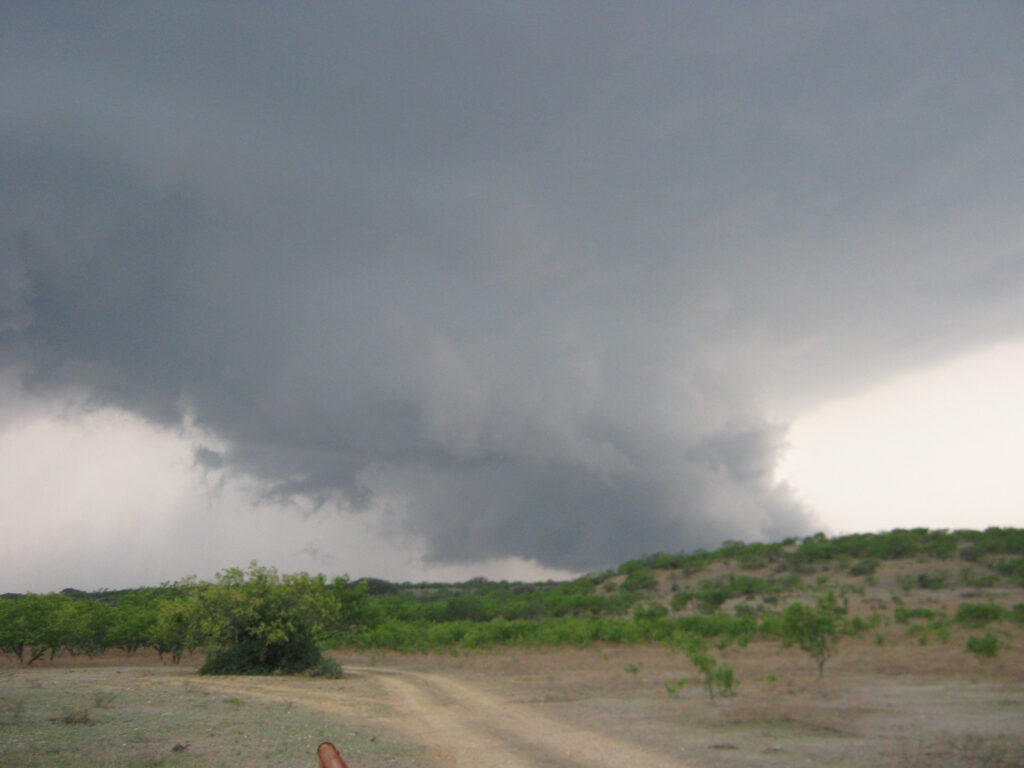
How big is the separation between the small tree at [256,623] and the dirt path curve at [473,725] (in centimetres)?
340

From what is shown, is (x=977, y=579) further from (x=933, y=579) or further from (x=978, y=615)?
(x=978, y=615)

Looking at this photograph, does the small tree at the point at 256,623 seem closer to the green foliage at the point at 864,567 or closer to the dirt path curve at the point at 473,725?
the dirt path curve at the point at 473,725

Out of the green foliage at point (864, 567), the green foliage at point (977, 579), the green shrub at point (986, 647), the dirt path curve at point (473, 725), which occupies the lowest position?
the dirt path curve at point (473, 725)

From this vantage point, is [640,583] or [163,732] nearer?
[163,732]

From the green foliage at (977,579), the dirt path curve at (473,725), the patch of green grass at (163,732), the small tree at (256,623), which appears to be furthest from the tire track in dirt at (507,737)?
the green foliage at (977,579)

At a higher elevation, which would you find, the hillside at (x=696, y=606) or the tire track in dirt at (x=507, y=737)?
the hillside at (x=696, y=606)

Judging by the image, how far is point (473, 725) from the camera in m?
20.5

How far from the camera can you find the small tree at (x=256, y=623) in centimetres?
3762

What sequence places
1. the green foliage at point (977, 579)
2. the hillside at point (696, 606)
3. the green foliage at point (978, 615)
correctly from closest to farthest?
1. the hillside at point (696, 606)
2. the green foliage at point (978, 615)
3. the green foliage at point (977, 579)

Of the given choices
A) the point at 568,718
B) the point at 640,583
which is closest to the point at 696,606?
the point at 640,583

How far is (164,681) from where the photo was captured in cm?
3175

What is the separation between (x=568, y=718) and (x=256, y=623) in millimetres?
22782

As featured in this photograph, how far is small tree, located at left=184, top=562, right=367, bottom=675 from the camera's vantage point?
123 ft

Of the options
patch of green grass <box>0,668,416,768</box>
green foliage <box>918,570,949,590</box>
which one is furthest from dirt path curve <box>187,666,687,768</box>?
green foliage <box>918,570,949,590</box>
